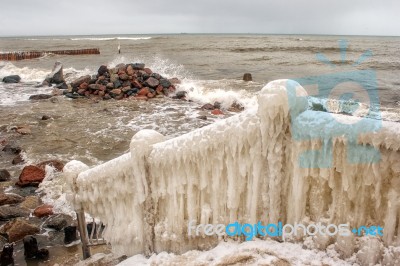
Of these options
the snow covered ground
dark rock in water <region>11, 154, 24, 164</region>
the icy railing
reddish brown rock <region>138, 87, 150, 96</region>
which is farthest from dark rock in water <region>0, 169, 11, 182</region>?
reddish brown rock <region>138, 87, 150, 96</region>

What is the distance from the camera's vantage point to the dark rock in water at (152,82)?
72.6 feet

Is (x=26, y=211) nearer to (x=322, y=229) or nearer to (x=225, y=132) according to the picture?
(x=225, y=132)

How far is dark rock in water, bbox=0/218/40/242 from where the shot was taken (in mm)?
6938

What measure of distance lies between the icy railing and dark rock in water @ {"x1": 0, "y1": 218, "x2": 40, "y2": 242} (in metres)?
3.44

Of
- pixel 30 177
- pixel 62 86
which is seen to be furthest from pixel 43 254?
pixel 62 86

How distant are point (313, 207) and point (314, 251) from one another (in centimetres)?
46

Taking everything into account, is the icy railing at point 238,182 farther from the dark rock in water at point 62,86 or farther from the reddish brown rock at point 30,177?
the dark rock in water at point 62,86

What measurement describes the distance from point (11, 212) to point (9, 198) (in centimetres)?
76

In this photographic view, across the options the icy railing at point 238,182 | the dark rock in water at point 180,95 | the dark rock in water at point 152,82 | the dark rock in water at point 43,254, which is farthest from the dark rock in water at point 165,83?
the icy railing at point 238,182

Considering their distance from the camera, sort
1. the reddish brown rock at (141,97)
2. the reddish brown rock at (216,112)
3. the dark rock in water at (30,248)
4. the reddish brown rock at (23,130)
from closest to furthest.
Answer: the dark rock in water at (30,248)
the reddish brown rock at (23,130)
the reddish brown rock at (216,112)
the reddish brown rock at (141,97)

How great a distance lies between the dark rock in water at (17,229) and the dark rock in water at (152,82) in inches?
623

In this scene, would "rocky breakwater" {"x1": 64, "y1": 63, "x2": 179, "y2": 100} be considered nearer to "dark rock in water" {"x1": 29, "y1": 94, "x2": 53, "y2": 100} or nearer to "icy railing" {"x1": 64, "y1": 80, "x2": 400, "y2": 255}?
"dark rock in water" {"x1": 29, "y1": 94, "x2": 53, "y2": 100}

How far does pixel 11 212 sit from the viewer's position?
7859 millimetres

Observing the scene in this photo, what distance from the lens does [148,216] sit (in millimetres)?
4156
